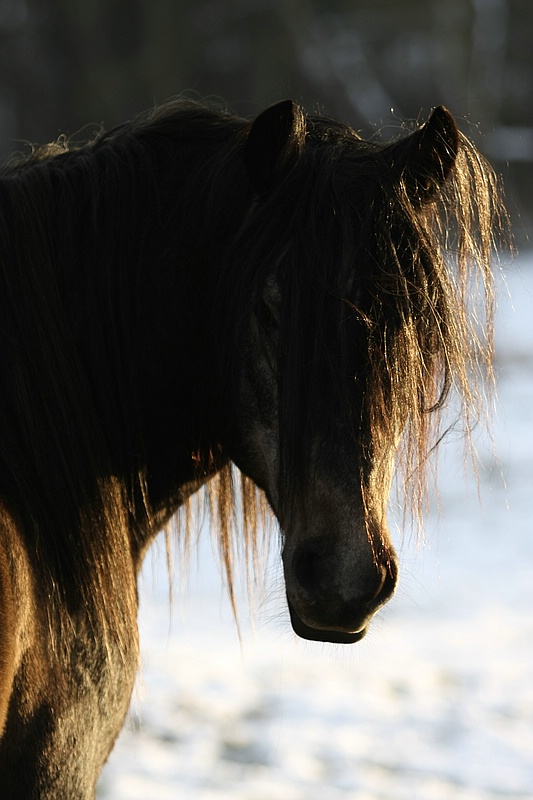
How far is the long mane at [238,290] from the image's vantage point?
1459 mm

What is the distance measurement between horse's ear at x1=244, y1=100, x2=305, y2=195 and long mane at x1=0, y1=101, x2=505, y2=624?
3cm

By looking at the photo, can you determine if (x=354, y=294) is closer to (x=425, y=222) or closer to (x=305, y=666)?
(x=425, y=222)

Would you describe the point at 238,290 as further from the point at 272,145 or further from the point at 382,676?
the point at 382,676

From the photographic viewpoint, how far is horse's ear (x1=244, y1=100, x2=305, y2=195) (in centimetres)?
153

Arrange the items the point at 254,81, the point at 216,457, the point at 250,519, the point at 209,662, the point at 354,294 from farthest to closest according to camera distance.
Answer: the point at 254,81
the point at 209,662
the point at 250,519
the point at 216,457
the point at 354,294

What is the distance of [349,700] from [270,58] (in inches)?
589

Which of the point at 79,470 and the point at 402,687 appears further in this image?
the point at 402,687

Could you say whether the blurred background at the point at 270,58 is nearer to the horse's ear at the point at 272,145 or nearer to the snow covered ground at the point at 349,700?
the snow covered ground at the point at 349,700

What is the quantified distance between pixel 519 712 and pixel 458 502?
3179 mm

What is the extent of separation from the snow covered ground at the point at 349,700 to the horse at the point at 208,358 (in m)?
0.70

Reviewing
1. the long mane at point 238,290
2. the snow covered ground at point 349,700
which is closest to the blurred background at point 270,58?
the snow covered ground at point 349,700

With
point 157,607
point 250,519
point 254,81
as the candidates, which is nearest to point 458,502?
point 157,607

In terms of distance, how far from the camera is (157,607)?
4.93m

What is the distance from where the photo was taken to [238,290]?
1.52m
